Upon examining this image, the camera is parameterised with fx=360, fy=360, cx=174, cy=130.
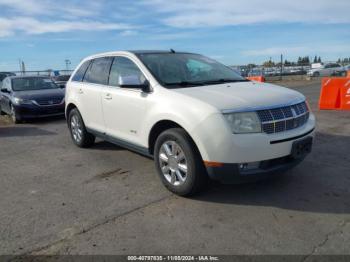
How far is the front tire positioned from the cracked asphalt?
0.16 metres

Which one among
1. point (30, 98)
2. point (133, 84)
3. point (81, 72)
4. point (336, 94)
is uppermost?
point (81, 72)

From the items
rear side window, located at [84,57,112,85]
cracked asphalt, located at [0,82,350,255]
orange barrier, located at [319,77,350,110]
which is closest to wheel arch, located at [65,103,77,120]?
rear side window, located at [84,57,112,85]

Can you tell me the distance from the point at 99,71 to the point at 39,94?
18.2 ft

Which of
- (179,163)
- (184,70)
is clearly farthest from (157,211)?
(184,70)

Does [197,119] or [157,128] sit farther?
[157,128]

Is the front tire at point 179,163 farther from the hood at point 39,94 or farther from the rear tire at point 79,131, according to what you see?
the hood at point 39,94

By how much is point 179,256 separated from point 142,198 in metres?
1.39

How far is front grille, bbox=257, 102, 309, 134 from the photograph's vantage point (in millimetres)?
3869

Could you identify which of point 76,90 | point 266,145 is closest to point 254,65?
point 76,90

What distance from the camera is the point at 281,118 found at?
4.00 m

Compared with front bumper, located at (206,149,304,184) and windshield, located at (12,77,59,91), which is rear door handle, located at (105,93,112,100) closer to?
front bumper, located at (206,149,304,184)

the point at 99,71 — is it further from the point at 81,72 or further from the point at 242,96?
the point at 242,96

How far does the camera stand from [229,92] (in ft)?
14.1

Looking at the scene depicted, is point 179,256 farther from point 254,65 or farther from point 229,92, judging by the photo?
point 254,65
